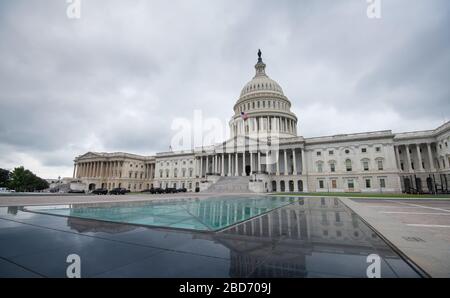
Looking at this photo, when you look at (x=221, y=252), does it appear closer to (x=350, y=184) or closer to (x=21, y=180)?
(x=350, y=184)

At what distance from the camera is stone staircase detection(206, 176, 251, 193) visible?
47928 millimetres

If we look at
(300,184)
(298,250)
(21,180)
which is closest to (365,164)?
(300,184)

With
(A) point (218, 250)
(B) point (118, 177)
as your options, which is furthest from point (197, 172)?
(A) point (218, 250)

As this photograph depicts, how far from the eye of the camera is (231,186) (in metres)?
49.7

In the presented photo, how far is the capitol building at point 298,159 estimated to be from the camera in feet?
160

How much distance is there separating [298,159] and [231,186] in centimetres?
2422

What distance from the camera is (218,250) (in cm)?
456

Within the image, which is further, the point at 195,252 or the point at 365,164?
the point at 365,164

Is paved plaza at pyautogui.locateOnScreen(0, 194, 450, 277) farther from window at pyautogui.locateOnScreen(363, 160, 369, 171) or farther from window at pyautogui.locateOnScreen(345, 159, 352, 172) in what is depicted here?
window at pyautogui.locateOnScreen(363, 160, 369, 171)

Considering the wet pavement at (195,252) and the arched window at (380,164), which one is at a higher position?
the arched window at (380,164)

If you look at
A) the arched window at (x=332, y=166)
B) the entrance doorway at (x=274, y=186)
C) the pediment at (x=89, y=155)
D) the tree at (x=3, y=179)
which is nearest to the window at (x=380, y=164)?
the arched window at (x=332, y=166)

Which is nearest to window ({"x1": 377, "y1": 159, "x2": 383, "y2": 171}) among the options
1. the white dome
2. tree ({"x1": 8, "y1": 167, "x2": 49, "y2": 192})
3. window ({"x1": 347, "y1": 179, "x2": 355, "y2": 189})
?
window ({"x1": 347, "y1": 179, "x2": 355, "y2": 189})

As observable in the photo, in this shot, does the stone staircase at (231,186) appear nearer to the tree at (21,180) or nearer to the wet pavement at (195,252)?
the wet pavement at (195,252)
